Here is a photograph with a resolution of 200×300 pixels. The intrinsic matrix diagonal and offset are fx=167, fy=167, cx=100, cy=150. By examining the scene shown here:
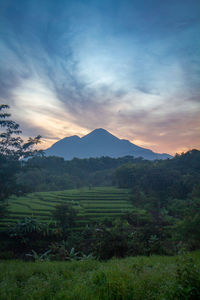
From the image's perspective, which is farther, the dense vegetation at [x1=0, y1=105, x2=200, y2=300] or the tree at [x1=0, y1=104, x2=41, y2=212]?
the tree at [x1=0, y1=104, x2=41, y2=212]

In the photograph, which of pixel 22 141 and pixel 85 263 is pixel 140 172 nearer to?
pixel 22 141

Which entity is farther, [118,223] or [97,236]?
[118,223]

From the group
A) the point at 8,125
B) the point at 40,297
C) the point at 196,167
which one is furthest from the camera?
the point at 196,167

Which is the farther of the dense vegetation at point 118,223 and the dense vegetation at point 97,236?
the dense vegetation at point 118,223

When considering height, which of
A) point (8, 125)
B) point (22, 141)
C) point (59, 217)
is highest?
point (8, 125)

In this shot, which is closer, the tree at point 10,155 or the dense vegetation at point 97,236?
the dense vegetation at point 97,236

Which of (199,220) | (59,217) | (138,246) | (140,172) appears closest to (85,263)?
(138,246)

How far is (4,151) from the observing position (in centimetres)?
2398

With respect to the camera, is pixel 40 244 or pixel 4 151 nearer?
pixel 40 244

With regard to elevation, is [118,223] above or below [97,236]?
below

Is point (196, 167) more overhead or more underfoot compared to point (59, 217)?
more overhead

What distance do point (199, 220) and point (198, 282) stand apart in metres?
11.4

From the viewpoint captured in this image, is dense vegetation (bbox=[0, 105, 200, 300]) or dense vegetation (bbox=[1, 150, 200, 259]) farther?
dense vegetation (bbox=[1, 150, 200, 259])

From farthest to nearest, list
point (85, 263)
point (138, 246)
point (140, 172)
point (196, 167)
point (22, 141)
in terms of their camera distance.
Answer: point (196, 167) → point (140, 172) → point (22, 141) → point (138, 246) → point (85, 263)
